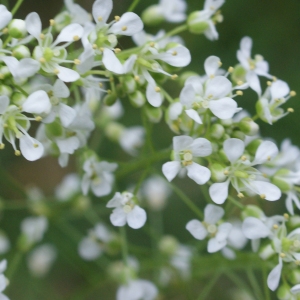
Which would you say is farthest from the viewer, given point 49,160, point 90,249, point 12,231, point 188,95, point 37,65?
point 49,160

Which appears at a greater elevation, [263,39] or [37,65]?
[37,65]

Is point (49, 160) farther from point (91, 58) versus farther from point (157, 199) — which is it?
point (91, 58)

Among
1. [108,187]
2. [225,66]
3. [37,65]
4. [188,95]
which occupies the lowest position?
[225,66]

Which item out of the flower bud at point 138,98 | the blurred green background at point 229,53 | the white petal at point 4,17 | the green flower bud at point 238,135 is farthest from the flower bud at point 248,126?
the blurred green background at point 229,53

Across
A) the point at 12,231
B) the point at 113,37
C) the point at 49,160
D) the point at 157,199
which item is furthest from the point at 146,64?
the point at 49,160

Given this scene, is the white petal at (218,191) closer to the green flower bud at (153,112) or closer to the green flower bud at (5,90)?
the green flower bud at (153,112)

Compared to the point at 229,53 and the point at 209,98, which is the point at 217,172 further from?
the point at 229,53
